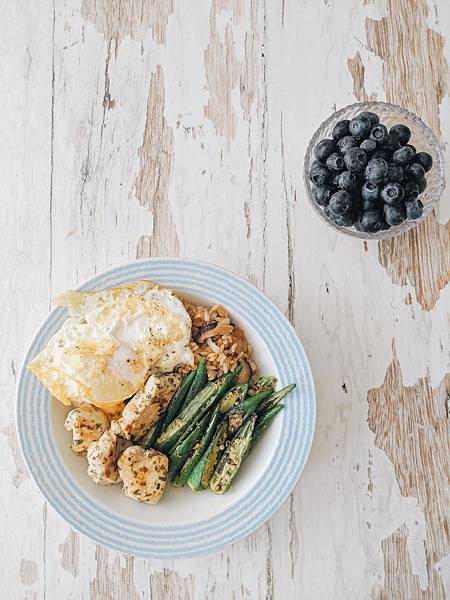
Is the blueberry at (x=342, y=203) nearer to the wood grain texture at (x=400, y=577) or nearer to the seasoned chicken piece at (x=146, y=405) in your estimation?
the seasoned chicken piece at (x=146, y=405)

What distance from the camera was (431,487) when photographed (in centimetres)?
179

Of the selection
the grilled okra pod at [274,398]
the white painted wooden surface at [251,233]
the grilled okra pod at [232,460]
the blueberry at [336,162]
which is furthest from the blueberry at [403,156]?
the grilled okra pod at [232,460]

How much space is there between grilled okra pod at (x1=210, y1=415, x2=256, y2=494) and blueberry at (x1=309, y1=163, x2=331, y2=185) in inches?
21.3

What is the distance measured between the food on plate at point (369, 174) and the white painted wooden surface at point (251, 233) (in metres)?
0.17

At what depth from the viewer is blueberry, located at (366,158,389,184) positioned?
161 cm

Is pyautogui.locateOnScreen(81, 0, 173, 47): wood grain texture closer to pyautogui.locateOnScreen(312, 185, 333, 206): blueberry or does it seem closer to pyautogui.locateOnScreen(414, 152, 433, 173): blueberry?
pyautogui.locateOnScreen(312, 185, 333, 206): blueberry

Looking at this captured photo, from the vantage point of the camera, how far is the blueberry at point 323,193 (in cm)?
168

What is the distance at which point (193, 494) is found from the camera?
1678 mm

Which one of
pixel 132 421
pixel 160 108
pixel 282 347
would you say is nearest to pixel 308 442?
pixel 282 347

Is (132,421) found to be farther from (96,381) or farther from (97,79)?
(97,79)

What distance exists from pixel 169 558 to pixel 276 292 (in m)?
0.65

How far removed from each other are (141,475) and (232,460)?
0.66ft

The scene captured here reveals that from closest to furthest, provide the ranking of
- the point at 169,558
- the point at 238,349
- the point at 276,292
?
the point at 169,558 → the point at 238,349 → the point at 276,292

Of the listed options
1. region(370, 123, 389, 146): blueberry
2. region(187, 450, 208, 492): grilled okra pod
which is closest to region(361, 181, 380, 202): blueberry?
region(370, 123, 389, 146): blueberry
